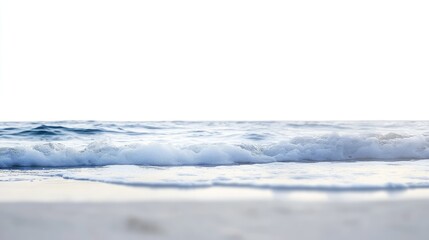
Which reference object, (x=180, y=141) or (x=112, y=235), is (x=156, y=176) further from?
(x=180, y=141)

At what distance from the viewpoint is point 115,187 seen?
4977 millimetres

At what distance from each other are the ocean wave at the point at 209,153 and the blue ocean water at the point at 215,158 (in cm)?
1

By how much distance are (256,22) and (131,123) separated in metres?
4.51

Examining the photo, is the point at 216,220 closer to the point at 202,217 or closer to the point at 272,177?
the point at 202,217

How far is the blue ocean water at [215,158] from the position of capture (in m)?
5.44

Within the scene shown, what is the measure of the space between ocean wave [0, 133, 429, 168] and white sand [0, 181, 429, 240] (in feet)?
11.5

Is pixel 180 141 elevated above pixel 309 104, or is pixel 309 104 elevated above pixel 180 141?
pixel 309 104

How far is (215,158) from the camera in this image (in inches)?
316

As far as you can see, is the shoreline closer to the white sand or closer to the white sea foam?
the white sand

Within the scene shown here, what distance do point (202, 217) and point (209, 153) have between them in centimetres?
485

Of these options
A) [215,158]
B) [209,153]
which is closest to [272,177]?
[215,158]

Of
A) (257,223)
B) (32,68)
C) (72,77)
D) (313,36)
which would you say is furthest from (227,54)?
(257,223)

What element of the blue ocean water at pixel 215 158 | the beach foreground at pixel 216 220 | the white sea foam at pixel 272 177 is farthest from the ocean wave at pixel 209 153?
the beach foreground at pixel 216 220

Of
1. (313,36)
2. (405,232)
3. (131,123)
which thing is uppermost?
(313,36)
